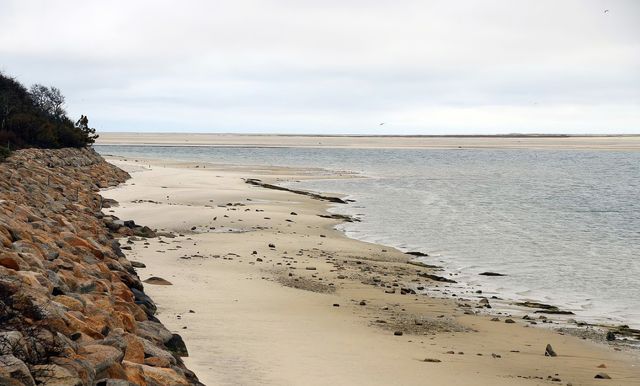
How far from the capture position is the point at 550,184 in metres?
53.1

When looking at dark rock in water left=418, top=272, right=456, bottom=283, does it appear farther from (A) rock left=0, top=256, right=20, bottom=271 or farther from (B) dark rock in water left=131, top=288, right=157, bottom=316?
(A) rock left=0, top=256, right=20, bottom=271

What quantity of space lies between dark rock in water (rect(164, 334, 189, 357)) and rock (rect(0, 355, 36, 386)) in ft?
12.1

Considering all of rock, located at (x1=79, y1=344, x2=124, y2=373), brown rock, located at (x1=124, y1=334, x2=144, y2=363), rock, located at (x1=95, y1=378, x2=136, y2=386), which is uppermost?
rock, located at (x1=79, y1=344, x2=124, y2=373)

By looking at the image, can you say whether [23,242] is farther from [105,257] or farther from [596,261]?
[596,261]

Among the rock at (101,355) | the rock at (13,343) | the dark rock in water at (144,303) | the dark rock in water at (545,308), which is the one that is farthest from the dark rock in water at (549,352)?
the rock at (13,343)

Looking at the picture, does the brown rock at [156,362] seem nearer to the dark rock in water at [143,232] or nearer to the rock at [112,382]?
the rock at [112,382]

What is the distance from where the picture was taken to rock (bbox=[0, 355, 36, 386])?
4535 millimetres

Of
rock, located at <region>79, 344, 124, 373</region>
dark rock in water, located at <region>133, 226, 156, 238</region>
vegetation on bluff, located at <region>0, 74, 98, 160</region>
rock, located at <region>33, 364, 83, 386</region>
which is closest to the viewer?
rock, located at <region>33, 364, 83, 386</region>

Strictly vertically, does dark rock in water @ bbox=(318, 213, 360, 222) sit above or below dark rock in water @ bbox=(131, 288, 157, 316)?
below

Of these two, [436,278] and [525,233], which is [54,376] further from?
[525,233]

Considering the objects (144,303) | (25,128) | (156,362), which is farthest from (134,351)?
(25,128)

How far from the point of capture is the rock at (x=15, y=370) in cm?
454

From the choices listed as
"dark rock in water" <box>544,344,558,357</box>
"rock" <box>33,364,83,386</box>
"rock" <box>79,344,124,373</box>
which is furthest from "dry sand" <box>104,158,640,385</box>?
"rock" <box>33,364,83,386</box>

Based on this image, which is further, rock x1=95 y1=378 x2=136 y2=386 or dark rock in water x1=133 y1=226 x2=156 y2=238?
dark rock in water x1=133 y1=226 x2=156 y2=238
